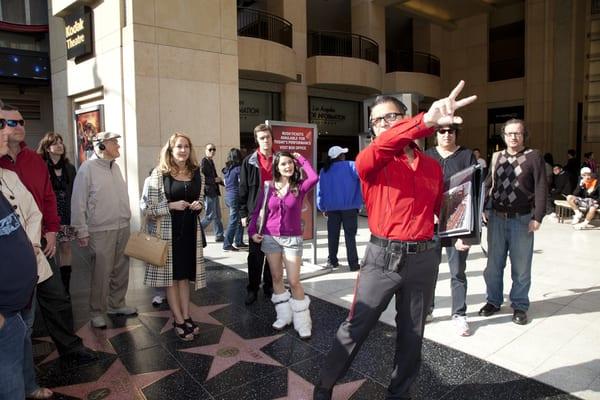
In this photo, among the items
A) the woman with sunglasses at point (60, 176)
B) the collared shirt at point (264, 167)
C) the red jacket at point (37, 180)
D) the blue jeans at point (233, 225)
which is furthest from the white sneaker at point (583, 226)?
the red jacket at point (37, 180)

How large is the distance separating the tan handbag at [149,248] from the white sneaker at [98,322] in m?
0.89

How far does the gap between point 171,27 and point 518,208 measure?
778 cm

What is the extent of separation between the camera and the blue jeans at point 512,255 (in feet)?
13.9

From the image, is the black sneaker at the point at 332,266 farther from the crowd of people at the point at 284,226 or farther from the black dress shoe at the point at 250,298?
the black dress shoe at the point at 250,298

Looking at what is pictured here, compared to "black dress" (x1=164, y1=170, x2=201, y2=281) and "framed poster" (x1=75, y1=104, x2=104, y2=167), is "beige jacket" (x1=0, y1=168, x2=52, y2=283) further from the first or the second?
"framed poster" (x1=75, y1=104, x2=104, y2=167)

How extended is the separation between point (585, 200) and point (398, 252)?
9.68 m

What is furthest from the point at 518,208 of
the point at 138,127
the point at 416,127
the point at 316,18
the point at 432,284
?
the point at 316,18

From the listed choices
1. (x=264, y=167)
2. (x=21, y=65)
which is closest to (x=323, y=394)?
(x=264, y=167)

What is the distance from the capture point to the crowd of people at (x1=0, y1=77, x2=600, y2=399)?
7.27 feet

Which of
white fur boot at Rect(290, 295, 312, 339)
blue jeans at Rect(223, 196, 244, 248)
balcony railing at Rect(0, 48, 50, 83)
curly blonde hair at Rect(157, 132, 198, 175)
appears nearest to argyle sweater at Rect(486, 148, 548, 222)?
white fur boot at Rect(290, 295, 312, 339)

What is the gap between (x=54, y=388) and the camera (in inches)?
124

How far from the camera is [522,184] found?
4.17m

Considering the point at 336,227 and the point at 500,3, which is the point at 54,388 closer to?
the point at 336,227

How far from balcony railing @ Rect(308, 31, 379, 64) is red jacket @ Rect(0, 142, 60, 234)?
519 inches
